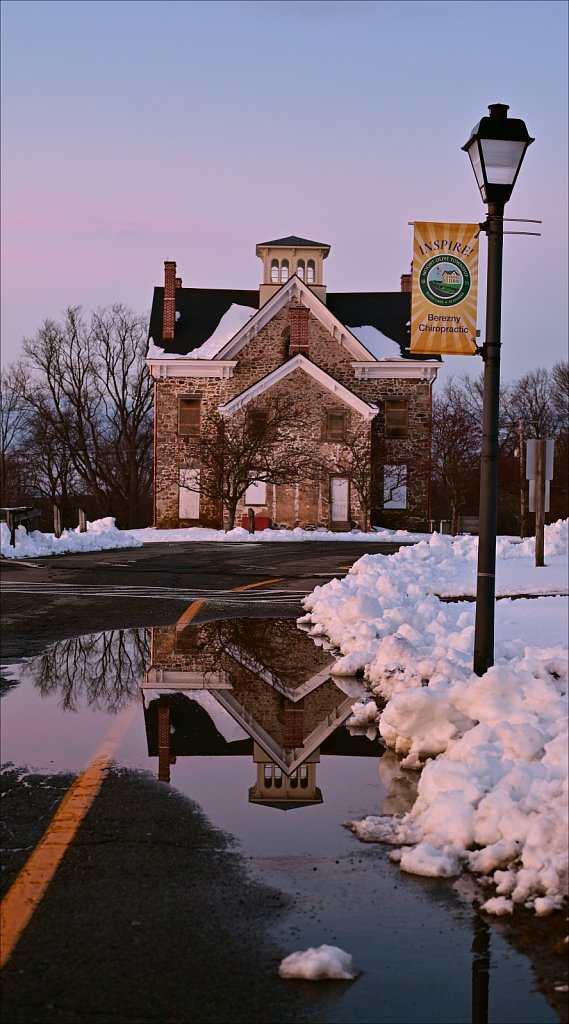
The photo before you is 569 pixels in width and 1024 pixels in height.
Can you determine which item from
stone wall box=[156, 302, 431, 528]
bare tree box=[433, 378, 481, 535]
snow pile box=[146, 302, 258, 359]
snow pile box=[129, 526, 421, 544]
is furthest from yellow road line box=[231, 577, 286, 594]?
bare tree box=[433, 378, 481, 535]

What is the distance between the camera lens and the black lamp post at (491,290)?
7945 millimetres

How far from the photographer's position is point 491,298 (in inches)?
320

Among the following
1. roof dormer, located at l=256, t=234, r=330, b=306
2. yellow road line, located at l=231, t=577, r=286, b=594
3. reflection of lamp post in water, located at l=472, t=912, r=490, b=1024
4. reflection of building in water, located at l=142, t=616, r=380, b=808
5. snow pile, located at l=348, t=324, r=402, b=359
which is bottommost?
reflection of lamp post in water, located at l=472, t=912, r=490, b=1024

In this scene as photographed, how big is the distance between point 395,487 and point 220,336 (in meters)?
9.96

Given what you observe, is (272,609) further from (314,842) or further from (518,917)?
(518,917)

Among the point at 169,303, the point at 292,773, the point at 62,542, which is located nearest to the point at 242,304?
the point at 169,303

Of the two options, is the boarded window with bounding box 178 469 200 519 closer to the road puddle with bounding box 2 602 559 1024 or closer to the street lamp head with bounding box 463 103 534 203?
the road puddle with bounding box 2 602 559 1024

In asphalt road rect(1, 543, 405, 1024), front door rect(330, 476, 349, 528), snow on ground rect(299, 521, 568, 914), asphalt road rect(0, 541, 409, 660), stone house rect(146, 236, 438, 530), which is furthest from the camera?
front door rect(330, 476, 349, 528)

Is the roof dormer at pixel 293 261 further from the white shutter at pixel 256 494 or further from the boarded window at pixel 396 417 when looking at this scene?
the white shutter at pixel 256 494

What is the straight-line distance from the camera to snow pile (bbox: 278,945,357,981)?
3.76 meters

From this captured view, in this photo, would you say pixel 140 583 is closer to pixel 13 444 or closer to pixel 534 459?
pixel 534 459

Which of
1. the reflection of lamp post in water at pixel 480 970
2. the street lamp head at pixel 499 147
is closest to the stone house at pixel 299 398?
the street lamp head at pixel 499 147

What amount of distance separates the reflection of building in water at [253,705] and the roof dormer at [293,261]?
3849cm

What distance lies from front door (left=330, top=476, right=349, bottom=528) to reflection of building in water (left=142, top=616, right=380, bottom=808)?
33155 millimetres
